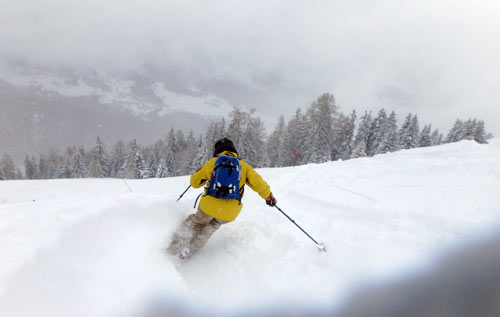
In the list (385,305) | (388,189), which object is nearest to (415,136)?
(388,189)

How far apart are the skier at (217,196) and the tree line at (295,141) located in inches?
1147

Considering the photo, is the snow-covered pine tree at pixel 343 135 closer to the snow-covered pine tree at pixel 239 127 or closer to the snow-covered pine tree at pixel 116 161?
the snow-covered pine tree at pixel 239 127

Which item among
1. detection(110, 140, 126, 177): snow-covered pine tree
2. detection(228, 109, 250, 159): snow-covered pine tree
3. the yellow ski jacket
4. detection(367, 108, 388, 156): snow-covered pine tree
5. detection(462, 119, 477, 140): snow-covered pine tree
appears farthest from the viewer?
detection(110, 140, 126, 177): snow-covered pine tree

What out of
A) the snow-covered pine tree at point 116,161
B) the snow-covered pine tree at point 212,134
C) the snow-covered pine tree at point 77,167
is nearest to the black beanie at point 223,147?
the snow-covered pine tree at point 212,134

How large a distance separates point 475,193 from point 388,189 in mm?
1657

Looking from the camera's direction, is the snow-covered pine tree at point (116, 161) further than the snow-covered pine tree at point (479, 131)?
Yes

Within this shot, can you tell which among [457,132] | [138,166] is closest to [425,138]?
[457,132]

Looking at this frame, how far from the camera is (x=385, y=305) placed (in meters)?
2.90

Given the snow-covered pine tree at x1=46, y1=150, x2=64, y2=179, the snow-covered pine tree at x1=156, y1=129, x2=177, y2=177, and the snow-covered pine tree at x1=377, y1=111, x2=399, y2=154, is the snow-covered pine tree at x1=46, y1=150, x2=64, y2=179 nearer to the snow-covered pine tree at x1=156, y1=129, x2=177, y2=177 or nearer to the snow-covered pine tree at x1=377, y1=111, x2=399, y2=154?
the snow-covered pine tree at x1=156, y1=129, x2=177, y2=177

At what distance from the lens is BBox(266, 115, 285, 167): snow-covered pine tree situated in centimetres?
4765

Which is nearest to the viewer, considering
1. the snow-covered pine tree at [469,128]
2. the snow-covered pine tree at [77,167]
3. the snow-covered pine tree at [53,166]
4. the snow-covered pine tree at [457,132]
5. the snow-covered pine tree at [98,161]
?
the snow-covered pine tree at [469,128]

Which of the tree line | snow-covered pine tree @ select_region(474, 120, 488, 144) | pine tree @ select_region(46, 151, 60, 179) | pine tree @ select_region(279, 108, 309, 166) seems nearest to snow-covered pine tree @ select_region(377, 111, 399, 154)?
the tree line

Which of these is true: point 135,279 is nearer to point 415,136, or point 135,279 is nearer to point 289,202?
point 289,202

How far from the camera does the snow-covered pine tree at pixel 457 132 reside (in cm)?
4032
